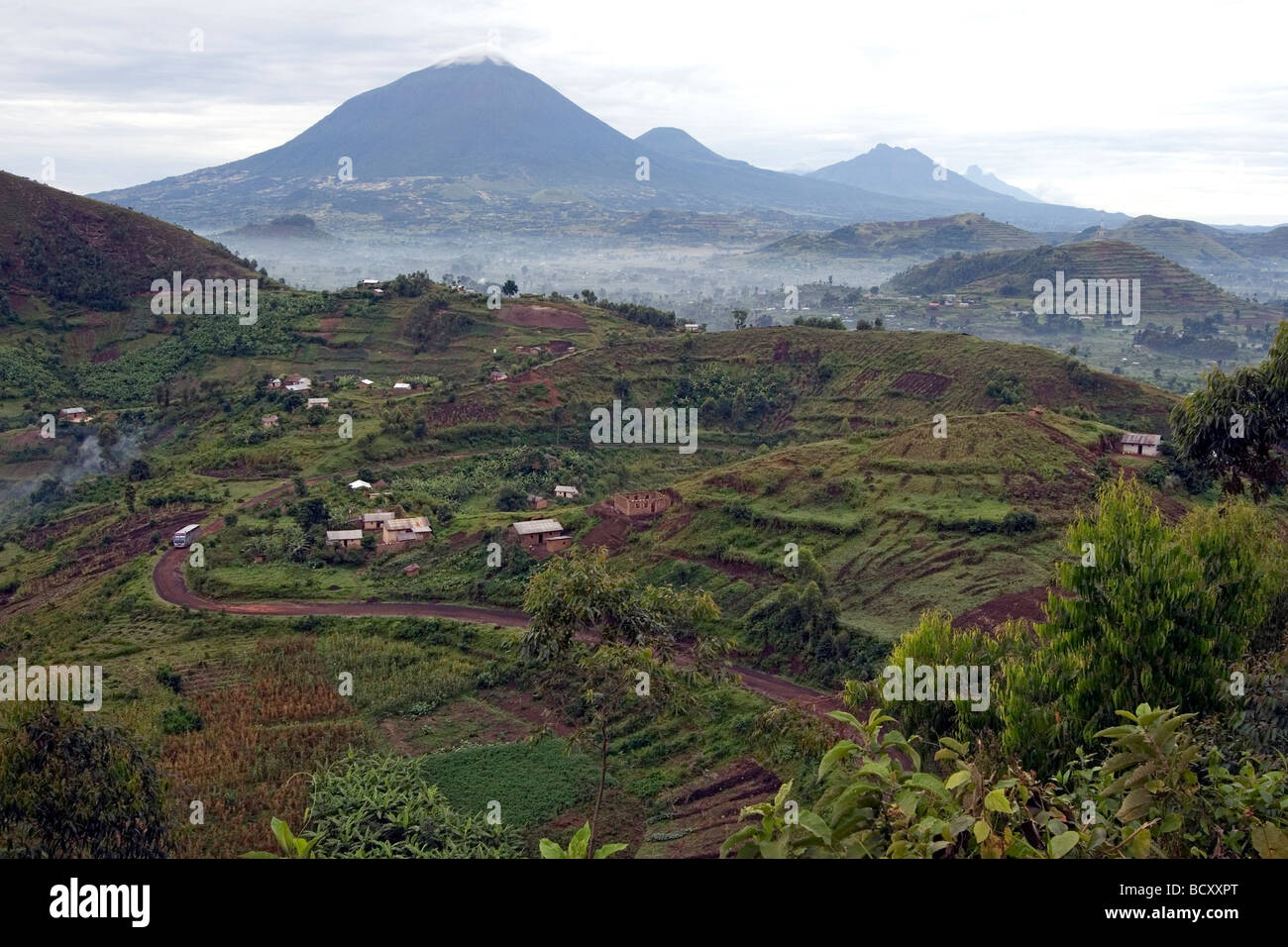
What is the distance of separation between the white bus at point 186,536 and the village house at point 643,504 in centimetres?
1551

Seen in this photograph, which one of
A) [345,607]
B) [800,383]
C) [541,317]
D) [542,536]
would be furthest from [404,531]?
[541,317]

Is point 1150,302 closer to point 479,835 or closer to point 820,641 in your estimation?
point 820,641

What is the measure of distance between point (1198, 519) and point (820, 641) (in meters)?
12.2

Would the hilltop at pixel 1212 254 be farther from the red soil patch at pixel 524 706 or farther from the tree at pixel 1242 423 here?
the tree at pixel 1242 423

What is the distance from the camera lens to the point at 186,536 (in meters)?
33.2

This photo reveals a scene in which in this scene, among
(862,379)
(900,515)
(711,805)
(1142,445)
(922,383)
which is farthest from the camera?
(862,379)

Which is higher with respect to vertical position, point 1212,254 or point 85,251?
point 1212,254

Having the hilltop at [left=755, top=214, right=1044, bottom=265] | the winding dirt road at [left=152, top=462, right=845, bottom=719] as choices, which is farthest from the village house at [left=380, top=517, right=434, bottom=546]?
the hilltop at [left=755, top=214, right=1044, bottom=265]

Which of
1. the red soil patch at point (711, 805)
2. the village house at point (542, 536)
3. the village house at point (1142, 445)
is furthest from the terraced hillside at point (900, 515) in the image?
the red soil patch at point (711, 805)

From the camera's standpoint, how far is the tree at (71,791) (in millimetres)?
10703

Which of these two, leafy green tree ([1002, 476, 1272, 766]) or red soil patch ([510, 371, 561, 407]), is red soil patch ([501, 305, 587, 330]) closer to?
red soil patch ([510, 371, 561, 407])

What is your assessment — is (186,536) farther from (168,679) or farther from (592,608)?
(592,608)

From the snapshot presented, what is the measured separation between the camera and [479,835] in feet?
53.2

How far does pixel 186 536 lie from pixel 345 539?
5871mm
